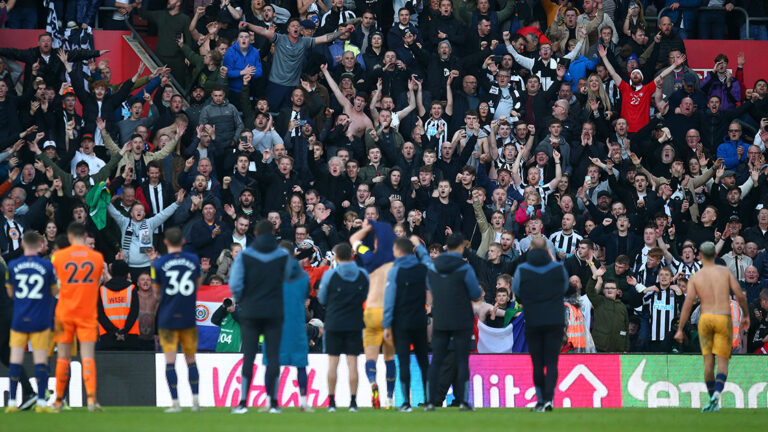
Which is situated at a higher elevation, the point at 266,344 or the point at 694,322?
the point at 266,344

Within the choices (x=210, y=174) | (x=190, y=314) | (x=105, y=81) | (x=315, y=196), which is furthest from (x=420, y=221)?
(x=190, y=314)

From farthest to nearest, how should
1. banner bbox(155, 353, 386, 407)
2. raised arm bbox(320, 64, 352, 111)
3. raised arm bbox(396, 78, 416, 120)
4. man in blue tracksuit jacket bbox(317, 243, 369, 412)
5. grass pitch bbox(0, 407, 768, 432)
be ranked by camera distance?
raised arm bbox(396, 78, 416, 120) → raised arm bbox(320, 64, 352, 111) → banner bbox(155, 353, 386, 407) → man in blue tracksuit jacket bbox(317, 243, 369, 412) → grass pitch bbox(0, 407, 768, 432)

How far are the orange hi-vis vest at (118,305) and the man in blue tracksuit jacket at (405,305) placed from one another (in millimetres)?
5625

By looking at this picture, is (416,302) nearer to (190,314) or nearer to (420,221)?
(190,314)

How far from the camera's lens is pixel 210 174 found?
2170 cm

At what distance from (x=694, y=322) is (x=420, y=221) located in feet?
16.2

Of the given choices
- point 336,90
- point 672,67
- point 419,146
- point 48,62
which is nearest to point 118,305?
point 48,62

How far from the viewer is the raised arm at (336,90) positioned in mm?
23641

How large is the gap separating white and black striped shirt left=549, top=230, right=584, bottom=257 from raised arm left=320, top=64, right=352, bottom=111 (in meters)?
4.76

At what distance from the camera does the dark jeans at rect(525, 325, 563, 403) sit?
49.3 feet

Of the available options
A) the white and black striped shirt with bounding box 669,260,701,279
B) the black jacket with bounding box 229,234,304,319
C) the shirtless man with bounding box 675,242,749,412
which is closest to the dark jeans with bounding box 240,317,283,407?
the black jacket with bounding box 229,234,304,319

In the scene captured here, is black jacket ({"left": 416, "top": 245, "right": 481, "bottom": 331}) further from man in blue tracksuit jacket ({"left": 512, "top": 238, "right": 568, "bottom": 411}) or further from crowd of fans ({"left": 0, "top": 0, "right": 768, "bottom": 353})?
crowd of fans ({"left": 0, "top": 0, "right": 768, "bottom": 353})

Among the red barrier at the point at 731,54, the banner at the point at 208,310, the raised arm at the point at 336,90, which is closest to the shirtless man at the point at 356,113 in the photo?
the raised arm at the point at 336,90

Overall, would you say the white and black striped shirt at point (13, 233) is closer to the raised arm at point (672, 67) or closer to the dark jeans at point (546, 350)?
the dark jeans at point (546, 350)
